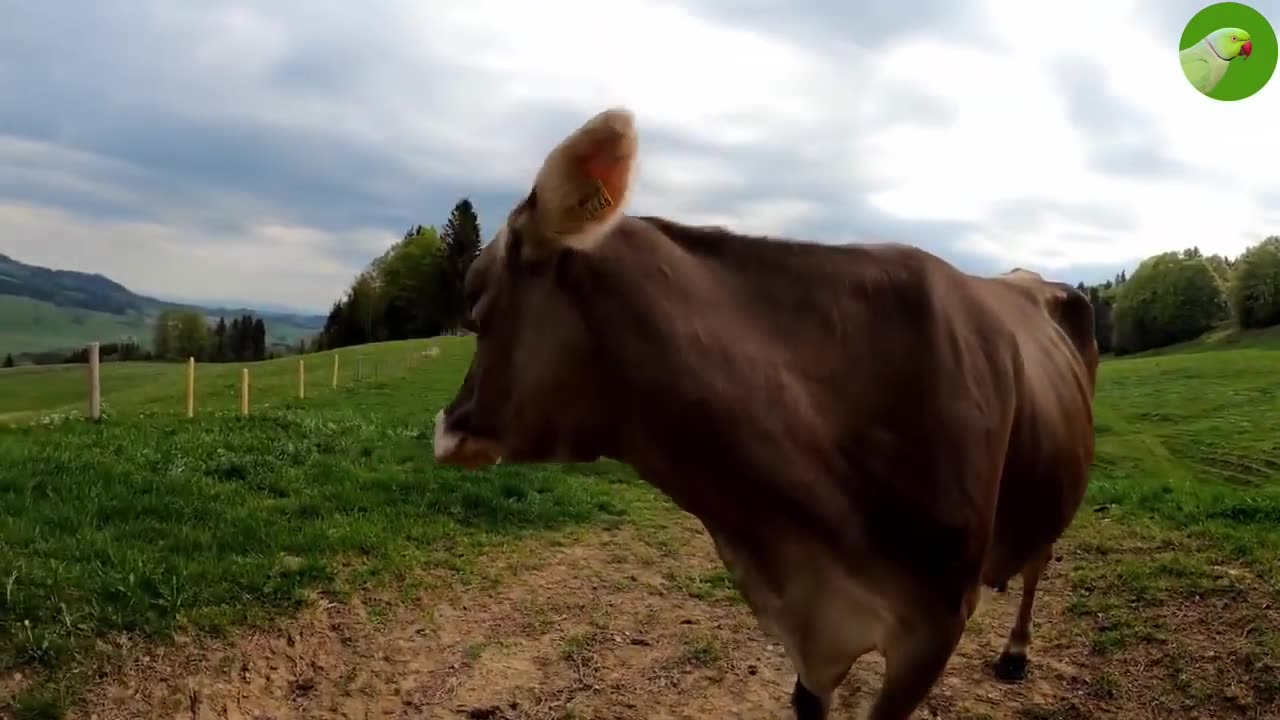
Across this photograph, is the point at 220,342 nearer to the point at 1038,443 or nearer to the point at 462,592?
the point at 462,592

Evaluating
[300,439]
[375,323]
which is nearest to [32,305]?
[375,323]

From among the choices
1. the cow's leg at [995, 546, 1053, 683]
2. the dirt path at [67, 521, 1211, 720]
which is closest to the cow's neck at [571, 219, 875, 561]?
the dirt path at [67, 521, 1211, 720]

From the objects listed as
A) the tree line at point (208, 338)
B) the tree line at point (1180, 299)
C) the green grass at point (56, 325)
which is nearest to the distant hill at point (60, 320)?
the green grass at point (56, 325)

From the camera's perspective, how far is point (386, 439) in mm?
11148

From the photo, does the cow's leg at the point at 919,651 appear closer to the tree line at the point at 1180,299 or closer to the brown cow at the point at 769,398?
the brown cow at the point at 769,398

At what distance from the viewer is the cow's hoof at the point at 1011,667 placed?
5422 millimetres

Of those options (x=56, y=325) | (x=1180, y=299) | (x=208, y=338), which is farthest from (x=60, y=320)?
(x=1180, y=299)

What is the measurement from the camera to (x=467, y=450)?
2566mm

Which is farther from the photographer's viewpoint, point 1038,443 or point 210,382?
point 210,382

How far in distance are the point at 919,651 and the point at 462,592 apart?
436 cm

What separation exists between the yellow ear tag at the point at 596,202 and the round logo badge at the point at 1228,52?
358 cm

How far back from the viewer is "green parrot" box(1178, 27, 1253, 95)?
4.27 metres

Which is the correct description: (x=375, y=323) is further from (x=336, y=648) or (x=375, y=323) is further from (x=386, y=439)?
(x=336, y=648)

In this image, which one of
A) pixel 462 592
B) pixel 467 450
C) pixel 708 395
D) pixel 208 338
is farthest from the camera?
pixel 208 338
